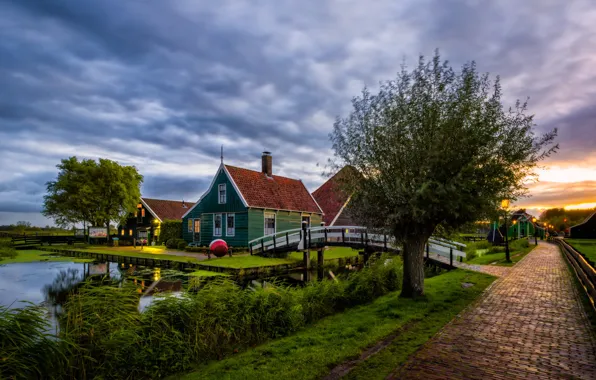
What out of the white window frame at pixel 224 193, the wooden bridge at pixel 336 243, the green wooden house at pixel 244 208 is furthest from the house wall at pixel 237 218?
the wooden bridge at pixel 336 243

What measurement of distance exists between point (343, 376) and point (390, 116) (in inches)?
288

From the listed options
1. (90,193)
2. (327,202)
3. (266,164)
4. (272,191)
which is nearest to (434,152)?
(272,191)

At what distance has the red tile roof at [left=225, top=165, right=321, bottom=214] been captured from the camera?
30422 millimetres

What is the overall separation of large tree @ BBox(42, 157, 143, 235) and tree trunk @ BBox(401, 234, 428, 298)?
1595 inches

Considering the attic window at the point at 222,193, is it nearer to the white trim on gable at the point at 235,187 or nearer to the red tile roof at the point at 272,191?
the white trim on gable at the point at 235,187

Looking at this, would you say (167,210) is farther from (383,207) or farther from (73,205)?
(383,207)

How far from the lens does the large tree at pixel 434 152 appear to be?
30.3 feet

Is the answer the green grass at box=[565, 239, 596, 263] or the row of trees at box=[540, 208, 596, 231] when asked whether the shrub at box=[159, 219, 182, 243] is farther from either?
the row of trees at box=[540, 208, 596, 231]

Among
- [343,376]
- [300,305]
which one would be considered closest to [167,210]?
[300,305]

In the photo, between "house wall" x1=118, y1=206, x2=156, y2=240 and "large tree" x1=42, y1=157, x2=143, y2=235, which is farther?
"house wall" x1=118, y1=206, x2=156, y2=240

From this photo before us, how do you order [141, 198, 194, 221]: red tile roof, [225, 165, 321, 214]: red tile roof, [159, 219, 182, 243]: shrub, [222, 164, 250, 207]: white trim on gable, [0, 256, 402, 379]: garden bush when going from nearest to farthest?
[0, 256, 402, 379]: garden bush → [222, 164, 250, 207]: white trim on gable → [225, 165, 321, 214]: red tile roof → [159, 219, 182, 243]: shrub → [141, 198, 194, 221]: red tile roof

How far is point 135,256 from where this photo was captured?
26328 mm

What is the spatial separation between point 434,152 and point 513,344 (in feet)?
15.0

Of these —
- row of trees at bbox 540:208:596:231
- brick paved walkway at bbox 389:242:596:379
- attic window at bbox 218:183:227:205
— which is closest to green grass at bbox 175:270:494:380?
brick paved walkway at bbox 389:242:596:379
